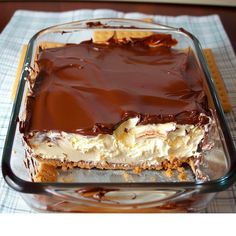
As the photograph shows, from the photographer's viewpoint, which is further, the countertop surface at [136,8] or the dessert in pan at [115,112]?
the countertop surface at [136,8]

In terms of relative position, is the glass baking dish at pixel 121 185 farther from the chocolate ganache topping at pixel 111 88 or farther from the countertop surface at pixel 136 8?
the countertop surface at pixel 136 8

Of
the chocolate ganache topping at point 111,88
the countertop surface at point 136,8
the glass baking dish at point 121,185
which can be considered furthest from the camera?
the countertop surface at point 136,8

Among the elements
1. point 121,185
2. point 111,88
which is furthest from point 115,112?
point 121,185

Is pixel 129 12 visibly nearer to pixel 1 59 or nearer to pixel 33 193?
pixel 1 59

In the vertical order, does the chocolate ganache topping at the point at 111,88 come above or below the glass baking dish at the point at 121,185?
above

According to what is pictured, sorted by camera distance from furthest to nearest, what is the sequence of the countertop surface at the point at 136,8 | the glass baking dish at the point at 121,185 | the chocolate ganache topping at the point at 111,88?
the countertop surface at the point at 136,8 < the chocolate ganache topping at the point at 111,88 < the glass baking dish at the point at 121,185

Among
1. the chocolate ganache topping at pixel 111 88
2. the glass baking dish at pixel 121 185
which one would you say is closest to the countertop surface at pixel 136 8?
the chocolate ganache topping at pixel 111 88
